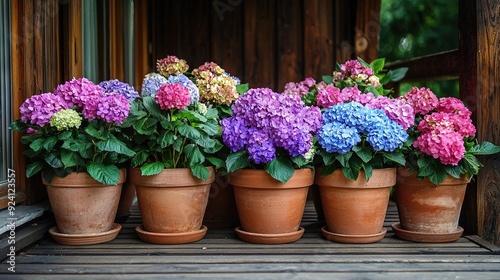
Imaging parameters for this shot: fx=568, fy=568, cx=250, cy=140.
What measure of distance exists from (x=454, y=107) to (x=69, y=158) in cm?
168

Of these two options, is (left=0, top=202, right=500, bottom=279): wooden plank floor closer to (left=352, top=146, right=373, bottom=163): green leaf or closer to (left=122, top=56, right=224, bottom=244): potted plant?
(left=122, top=56, right=224, bottom=244): potted plant

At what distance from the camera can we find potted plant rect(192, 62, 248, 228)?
2.69 m

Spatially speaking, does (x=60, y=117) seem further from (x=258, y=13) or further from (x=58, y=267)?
(x=258, y=13)

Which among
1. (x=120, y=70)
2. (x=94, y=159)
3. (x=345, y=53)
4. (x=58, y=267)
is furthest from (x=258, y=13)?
(x=58, y=267)

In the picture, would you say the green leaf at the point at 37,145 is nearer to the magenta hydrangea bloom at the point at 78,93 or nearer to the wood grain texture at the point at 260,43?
the magenta hydrangea bloom at the point at 78,93

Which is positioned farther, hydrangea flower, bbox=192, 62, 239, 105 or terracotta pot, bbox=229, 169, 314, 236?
hydrangea flower, bbox=192, 62, 239, 105

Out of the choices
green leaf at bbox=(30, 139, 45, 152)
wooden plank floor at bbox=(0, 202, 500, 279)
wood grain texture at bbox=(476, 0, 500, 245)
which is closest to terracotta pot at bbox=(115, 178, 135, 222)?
wooden plank floor at bbox=(0, 202, 500, 279)

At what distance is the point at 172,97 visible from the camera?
231cm

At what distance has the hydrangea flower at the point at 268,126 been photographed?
234 centimetres

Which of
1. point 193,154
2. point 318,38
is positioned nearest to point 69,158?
point 193,154

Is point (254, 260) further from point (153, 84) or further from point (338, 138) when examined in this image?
point (153, 84)

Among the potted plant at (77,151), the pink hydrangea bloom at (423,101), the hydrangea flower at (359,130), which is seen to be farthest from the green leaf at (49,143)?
the pink hydrangea bloom at (423,101)

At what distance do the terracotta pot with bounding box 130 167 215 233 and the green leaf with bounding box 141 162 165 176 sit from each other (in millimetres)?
30

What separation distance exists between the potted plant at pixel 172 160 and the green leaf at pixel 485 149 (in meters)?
1.10
